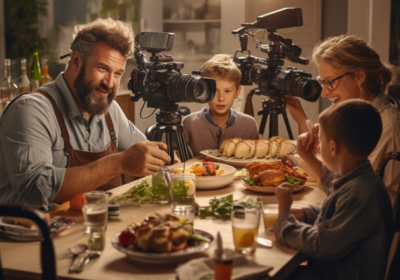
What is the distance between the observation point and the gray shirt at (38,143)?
148cm

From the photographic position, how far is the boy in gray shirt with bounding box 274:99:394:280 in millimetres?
1112

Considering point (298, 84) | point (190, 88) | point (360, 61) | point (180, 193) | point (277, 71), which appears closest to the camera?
point (180, 193)

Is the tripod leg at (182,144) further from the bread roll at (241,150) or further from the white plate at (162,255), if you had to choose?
the white plate at (162,255)

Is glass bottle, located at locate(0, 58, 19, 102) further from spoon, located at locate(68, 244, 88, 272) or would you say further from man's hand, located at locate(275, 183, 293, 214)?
man's hand, located at locate(275, 183, 293, 214)

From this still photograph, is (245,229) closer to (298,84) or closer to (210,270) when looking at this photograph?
(210,270)

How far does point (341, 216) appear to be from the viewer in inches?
44.1

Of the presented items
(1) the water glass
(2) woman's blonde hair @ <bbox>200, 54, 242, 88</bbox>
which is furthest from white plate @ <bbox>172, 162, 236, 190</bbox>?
(2) woman's blonde hair @ <bbox>200, 54, 242, 88</bbox>

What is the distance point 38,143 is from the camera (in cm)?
155

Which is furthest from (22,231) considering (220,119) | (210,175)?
(220,119)

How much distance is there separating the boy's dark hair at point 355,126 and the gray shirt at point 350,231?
0.18ft

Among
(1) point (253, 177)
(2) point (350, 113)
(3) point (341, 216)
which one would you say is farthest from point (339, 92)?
(3) point (341, 216)

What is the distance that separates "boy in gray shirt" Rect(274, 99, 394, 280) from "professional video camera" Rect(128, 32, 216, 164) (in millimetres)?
882

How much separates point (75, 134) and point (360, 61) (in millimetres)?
1237

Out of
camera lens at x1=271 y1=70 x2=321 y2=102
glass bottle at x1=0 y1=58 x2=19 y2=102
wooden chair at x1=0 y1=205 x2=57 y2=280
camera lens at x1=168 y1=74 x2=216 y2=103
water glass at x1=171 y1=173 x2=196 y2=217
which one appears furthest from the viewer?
glass bottle at x1=0 y1=58 x2=19 y2=102
